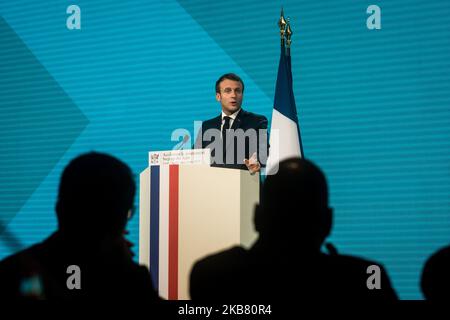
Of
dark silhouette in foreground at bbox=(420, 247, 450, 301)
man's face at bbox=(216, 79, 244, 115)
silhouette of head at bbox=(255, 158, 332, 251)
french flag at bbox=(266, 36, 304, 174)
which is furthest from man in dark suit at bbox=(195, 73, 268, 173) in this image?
dark silhouette in foreground at bbox=(420, 247, 450, 301)

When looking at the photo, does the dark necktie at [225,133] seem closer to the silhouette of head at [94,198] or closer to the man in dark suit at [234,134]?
the man in dark suit at [234,134]

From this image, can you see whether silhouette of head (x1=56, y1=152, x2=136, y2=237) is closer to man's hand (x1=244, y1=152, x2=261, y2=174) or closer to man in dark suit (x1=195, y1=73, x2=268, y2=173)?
man's hand (x1=244, y1=152, x2=261, y2=174)

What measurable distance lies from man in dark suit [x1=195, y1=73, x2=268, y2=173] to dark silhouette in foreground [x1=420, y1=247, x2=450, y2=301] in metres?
2.13

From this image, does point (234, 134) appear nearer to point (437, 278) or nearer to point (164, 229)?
point (164, 229)

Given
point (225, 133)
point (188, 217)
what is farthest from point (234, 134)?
point (188, 217)

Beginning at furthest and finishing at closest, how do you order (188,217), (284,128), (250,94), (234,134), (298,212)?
(250,94) → (284,128) → (234,134) → (188,217) → (298,212)

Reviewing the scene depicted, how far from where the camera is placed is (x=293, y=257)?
1.47 metres

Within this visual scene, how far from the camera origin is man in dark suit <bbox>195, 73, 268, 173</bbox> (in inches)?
139

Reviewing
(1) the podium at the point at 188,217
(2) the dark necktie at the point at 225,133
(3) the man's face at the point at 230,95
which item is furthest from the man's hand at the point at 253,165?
(3) the man's face at the point at 230,95

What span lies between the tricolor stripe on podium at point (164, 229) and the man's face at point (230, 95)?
802 mm

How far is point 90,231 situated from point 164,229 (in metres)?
1.61

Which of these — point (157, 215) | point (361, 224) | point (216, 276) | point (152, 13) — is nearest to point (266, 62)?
point (152, 13)

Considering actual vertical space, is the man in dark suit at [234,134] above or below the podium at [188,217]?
above

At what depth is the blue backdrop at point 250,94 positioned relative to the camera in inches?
160
